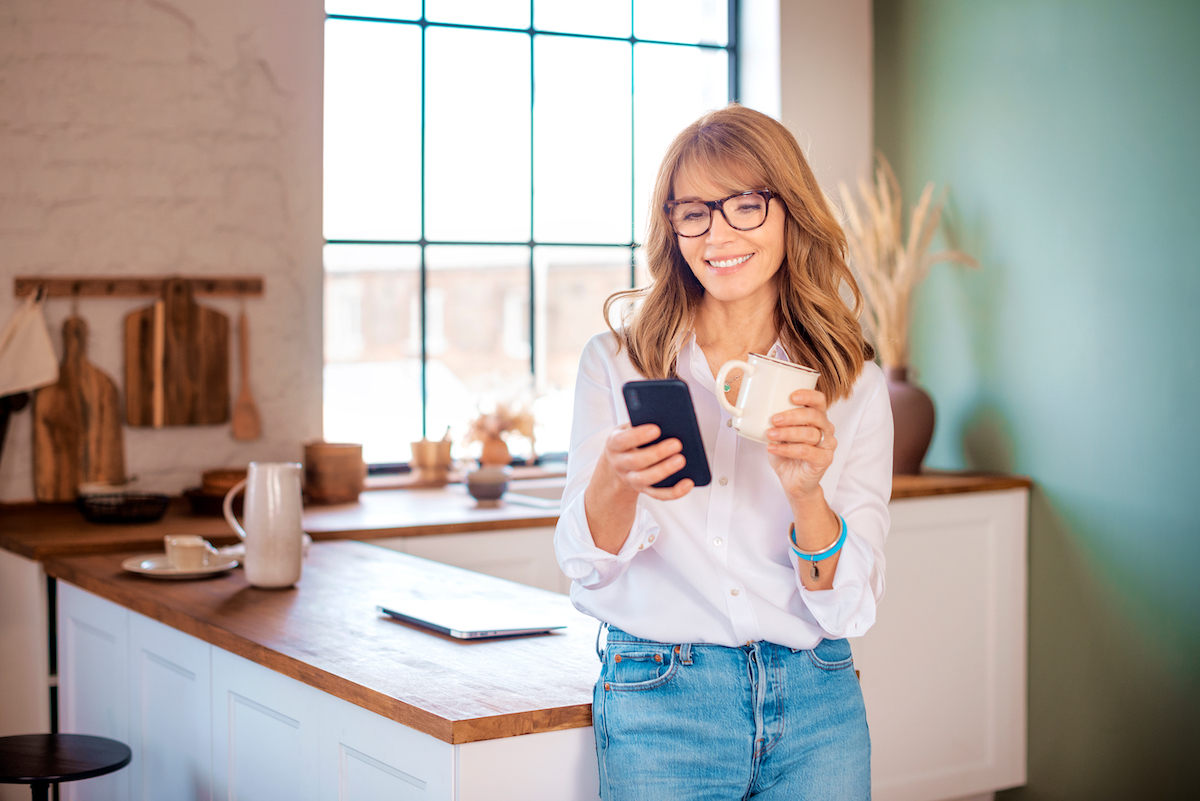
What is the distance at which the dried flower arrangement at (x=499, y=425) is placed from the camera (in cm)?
340

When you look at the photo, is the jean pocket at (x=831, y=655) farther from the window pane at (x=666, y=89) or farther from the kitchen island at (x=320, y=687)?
the window pane at (x=666, y=89)

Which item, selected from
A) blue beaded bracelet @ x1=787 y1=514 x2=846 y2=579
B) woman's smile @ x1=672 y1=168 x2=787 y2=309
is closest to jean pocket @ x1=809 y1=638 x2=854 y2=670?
blue beaded bracelet @ x1=787 y1=514 x2=846 y2=579

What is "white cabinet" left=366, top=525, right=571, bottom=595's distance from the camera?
274cm

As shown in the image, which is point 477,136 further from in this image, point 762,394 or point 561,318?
point 762,394

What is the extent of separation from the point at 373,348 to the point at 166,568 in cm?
144

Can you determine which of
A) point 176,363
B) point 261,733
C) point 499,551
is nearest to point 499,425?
point 499,551

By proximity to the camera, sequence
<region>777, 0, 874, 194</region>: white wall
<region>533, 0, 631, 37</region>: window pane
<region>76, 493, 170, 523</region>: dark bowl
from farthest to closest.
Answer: <region>777, 0, 874, 194</region>: white wall
<region>533, 0, 631, 37</region>: window pane
<region>76, 493, 170, 523</region>: dark bowl

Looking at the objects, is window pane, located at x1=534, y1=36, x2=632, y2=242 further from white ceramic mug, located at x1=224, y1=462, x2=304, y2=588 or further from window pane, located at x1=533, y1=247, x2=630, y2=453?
white ceramic mug, located at x1=224, y1=462, x2=304, y2=588

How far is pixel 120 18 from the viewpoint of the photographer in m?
3.03

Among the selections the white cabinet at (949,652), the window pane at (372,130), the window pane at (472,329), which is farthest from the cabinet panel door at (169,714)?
the white cabinet at (949,652)

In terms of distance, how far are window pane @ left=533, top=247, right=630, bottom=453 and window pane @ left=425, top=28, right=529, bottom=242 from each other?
157mm

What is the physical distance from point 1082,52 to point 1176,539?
4.37 ft

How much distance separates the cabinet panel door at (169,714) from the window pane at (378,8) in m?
2.08

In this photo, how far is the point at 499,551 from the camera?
2.83 m
